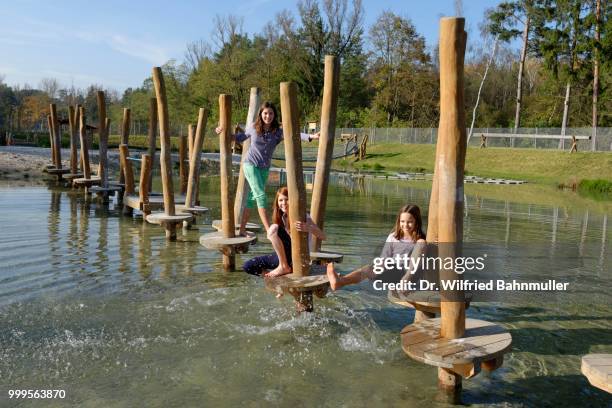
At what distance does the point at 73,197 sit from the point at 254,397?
52.4 ft

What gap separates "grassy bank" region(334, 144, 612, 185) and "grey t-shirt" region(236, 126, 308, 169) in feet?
85.2

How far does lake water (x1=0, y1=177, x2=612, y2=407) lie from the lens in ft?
16.5

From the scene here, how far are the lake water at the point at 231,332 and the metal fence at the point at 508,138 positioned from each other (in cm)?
2852

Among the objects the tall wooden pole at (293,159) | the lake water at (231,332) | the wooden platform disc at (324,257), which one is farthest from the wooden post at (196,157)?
the tall wooden pole at (293,159)

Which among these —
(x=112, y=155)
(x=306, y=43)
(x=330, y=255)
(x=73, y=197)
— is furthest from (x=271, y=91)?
(x=330, y=255)

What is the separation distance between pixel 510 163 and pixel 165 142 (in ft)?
105

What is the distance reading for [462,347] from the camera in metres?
4.54

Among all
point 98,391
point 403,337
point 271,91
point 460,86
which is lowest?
point 98,391

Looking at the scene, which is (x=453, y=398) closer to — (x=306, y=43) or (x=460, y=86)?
(x=460, y=86)

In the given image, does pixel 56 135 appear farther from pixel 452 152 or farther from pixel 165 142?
pixel 452 152

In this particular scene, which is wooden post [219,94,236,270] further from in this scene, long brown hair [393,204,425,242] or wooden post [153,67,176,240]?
long brown hair [393,204,425,242]

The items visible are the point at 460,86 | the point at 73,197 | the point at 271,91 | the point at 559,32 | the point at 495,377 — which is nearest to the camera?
the point at 460,86

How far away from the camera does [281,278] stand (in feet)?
19.8

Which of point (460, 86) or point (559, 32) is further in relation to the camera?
point (559, 32)
